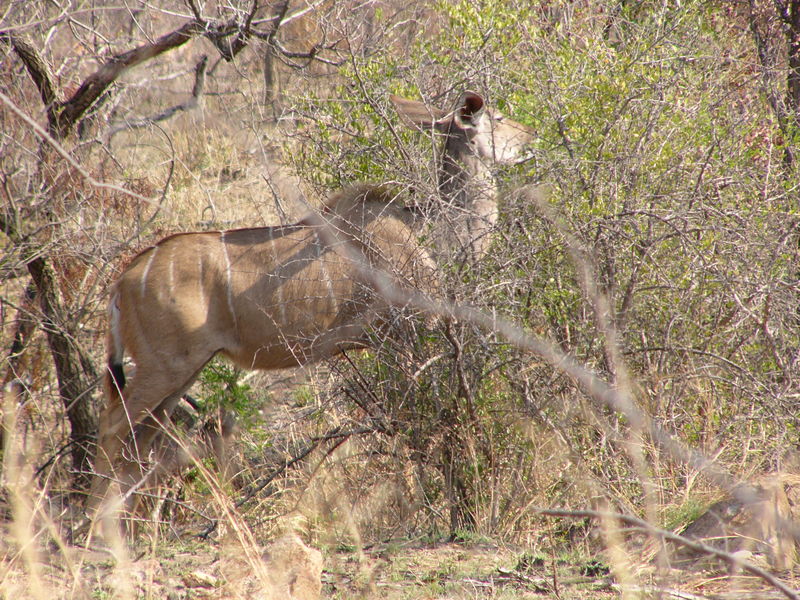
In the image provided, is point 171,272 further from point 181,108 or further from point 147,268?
point 181,108

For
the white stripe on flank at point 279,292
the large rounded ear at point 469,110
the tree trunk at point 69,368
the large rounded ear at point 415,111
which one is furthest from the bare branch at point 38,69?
the large rounded ear at point 469,110

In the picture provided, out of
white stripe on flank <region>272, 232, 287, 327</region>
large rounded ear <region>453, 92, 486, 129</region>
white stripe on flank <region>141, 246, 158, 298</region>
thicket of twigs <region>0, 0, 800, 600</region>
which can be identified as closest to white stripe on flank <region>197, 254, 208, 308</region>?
white stripe on flank <region>141, 246, 158, 298</region>

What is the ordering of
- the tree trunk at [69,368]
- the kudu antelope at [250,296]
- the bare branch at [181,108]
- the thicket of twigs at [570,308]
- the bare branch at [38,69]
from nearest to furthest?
1. the thicket of twigs at [570,308]
2. the kudu antelope at [250,296]
3. the bare branch at [38,69]
4. the tree trunk at [69,368]
5. the bare branch at [181,108]

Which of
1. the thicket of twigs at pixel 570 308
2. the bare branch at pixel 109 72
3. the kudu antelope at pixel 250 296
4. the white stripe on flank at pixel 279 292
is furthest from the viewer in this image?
the bare branch at pixel 109 72

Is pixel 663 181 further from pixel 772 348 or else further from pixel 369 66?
pixel 369 66

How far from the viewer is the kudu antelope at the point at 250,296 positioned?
4297 millimetres

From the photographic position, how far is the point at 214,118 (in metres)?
10.0

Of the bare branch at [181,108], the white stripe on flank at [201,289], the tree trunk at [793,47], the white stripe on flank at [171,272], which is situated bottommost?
the white stripe on flank at [201,289]

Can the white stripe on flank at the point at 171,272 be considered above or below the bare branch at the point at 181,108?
below

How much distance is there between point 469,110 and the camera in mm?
4285

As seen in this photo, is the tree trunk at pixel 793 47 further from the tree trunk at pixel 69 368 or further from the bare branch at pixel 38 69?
the tree trunk at pixel 69 368

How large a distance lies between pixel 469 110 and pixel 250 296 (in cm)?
142

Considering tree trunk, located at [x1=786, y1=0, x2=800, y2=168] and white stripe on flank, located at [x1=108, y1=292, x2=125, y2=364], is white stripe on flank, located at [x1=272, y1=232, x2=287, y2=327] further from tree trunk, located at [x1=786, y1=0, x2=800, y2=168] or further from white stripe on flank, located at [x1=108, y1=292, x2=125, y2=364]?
tree trunk, located at [x1=786, y1=0, x2=800, y2=168]

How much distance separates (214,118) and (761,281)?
7528mm
